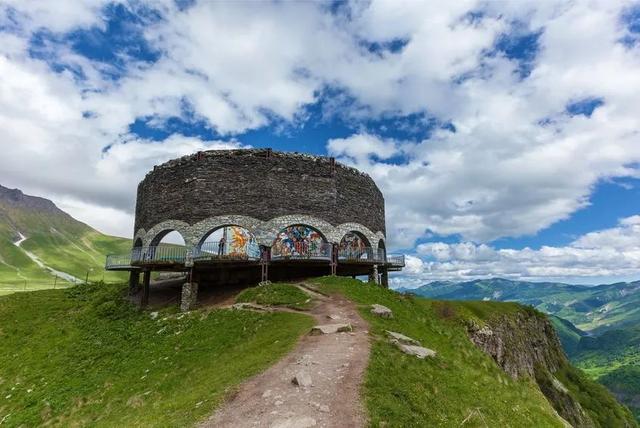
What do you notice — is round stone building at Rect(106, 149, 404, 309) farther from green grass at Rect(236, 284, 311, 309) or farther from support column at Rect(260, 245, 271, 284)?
green grass at Rect(236, 284, 311, 309)

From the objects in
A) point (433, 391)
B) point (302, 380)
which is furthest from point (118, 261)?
point (433, 391)

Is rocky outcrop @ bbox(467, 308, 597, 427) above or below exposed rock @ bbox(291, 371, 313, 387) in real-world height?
below

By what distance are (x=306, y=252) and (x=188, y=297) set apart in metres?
10.7

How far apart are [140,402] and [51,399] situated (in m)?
7.33

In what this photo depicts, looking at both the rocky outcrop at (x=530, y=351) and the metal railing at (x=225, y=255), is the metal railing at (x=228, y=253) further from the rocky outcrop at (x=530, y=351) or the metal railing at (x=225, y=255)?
the rocky outcrop at (x=530, y=351)

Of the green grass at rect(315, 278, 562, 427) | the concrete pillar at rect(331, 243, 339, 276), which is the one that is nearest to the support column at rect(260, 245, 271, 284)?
the concrete pillar at rect(331, 243, 339, 276)

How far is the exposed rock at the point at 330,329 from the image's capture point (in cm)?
1916

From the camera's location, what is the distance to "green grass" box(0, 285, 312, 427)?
15625mm

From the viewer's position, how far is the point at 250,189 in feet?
118

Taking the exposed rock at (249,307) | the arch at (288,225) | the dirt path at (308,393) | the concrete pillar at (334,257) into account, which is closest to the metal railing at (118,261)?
the arch at (288,225)

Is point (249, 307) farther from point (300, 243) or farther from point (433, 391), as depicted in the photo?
point (433, 391)

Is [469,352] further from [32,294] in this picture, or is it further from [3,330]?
[32,294]

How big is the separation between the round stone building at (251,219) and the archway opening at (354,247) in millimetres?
103

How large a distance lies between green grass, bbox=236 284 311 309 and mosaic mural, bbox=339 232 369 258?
9735 mm
